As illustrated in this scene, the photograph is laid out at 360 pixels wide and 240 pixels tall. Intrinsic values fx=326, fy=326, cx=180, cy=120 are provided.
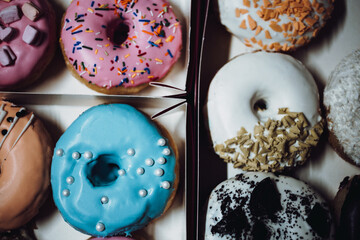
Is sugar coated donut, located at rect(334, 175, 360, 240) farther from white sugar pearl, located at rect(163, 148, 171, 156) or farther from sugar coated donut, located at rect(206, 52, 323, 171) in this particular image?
white sugar pearl, located at rect(163, 148, 171, 156)

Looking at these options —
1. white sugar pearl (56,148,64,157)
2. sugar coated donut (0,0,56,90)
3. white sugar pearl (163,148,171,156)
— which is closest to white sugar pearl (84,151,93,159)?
white sugar pearl (56,148,64,157)

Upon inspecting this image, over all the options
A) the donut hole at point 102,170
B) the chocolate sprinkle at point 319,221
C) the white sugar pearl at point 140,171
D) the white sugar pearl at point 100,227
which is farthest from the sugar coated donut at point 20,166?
the chocolate sprinkle at point 319,221

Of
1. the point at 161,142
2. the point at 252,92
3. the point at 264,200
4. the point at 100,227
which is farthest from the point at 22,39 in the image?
the point at 264,200

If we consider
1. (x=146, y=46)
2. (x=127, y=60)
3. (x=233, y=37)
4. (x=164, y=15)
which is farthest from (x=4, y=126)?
(x=233, y=37)

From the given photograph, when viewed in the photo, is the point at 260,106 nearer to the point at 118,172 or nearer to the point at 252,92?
the point at 252,92

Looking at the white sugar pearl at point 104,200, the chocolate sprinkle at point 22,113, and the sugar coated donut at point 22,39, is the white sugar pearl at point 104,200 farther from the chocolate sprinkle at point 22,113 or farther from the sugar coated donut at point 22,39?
the sugar coated donut at point 22,39

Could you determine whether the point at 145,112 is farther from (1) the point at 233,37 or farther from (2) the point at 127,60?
(1) the point at 233,37
